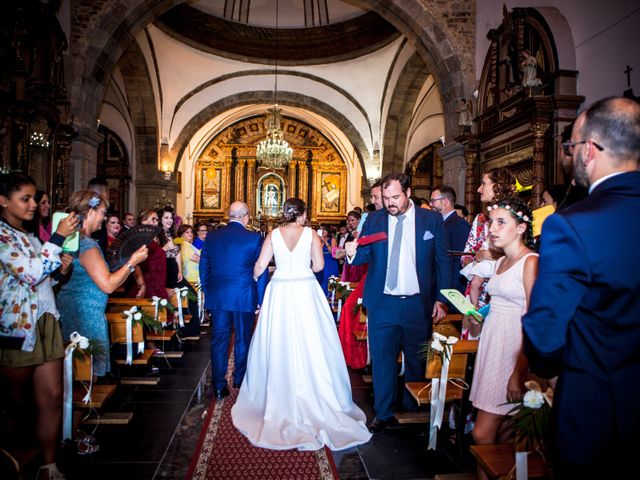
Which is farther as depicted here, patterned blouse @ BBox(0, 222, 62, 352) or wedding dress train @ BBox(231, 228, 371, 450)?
wedding dress train @ BBox(231, 228, 371, 450)

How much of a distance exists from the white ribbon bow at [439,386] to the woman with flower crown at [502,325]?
43 centimetres

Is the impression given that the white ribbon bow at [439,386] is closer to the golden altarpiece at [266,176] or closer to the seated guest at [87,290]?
the seated guest at [87,290]

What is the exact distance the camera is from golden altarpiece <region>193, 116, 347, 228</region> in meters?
22.7

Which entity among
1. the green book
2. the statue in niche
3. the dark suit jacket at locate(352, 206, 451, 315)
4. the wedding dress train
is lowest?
the wedding dress train

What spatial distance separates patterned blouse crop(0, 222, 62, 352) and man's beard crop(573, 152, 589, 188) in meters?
2.51

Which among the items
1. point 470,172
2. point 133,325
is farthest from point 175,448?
point 470,172

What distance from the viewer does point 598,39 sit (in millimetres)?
5555

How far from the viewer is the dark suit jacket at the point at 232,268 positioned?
4418 mm

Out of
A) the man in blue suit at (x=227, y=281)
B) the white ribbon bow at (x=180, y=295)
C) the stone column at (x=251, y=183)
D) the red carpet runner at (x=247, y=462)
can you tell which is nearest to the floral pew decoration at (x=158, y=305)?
the man in blue suit at (x=227, y=281)

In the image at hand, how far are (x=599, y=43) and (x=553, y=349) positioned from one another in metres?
5.62

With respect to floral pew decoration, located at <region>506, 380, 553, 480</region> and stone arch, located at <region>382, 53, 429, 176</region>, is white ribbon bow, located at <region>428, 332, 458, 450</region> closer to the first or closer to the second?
floral pew decoration, located at <region>506, 380, 553, 480</region>

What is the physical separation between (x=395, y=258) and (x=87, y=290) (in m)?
2.38

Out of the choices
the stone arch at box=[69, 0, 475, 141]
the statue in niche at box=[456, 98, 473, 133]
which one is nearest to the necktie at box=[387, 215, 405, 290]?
the statue in niche at box=[456, 98, 473, 133]

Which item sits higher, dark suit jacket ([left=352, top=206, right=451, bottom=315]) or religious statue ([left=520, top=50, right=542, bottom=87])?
religious statue ([left=520, top=50, right=542, bottom=87])
